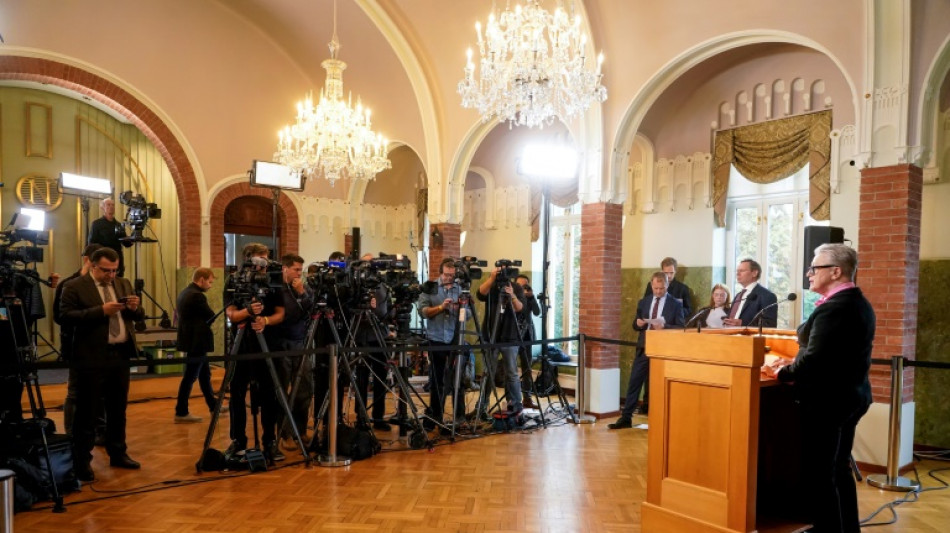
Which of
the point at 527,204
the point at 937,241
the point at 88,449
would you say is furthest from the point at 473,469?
the point at 527,204

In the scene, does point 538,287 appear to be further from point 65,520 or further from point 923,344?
point 65,520

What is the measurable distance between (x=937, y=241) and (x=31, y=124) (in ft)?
39.2

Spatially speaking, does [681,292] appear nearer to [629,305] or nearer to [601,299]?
[629,305]

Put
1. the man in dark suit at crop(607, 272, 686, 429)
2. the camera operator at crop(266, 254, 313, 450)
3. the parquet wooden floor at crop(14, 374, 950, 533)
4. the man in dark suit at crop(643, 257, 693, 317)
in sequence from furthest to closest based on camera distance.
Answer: the man in dark suit at crop(643, 257, 693, 317), the man in dark suit at crop(607, 272, 686, 429), the camera operator at crop(266, 254, 313, 450), the parquet wooden floor at crop(14, 374, 950, 533)

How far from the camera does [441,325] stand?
223 inches

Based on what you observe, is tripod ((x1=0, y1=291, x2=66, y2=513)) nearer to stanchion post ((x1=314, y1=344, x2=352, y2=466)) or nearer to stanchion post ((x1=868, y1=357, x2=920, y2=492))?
stanchion post ((x1=314, y1=344, x2=352, y2=466))

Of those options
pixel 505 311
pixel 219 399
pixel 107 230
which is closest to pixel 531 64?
pixel 505 311

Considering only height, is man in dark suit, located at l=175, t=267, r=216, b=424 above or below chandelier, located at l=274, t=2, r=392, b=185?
below

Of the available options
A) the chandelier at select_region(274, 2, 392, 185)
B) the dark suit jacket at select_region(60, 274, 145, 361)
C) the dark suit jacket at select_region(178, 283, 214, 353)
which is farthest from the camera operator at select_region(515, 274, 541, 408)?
the dark suit jacket at select_region(60, 274, 145, 361)

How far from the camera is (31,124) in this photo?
9.52 m

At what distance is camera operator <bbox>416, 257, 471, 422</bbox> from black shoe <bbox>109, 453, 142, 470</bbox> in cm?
240

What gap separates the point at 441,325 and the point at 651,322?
6.58ft

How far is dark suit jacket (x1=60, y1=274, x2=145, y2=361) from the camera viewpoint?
164 inches

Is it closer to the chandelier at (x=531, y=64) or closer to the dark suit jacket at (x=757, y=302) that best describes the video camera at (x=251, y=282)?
the chandelier at (x=531, y=64)
